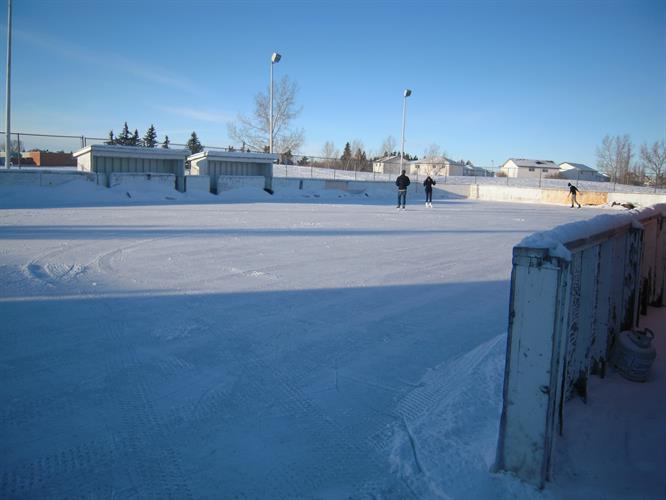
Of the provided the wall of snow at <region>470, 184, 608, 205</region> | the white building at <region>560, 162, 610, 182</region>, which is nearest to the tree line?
Result: the wall of snow at <region>470, 184, 608, 205</region>

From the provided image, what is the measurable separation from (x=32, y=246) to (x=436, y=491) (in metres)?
9.60

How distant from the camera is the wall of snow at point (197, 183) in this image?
27047 millimetres

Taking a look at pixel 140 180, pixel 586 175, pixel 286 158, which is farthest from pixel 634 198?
pixel 586 175

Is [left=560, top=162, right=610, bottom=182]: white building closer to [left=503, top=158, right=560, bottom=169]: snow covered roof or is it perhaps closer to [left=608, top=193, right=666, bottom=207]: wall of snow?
[left=503, top=158, right=560, bottom=169]: snow covered roof

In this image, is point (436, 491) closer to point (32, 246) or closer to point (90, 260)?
point (90, 260)

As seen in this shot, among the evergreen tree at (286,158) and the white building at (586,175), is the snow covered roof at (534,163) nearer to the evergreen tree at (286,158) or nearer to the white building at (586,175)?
the white building at (586,175)

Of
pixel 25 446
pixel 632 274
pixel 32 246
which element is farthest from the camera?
pixel 32 246

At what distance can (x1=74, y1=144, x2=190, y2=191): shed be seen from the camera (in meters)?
24.1

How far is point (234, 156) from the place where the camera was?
29.5 metres

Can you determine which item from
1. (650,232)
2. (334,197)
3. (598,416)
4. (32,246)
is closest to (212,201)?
(334,197)

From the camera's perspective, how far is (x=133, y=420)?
3.42 m

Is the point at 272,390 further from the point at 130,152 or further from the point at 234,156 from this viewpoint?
the point at 234,156

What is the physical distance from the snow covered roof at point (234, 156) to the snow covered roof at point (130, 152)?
142 centimetres

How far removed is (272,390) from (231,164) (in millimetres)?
27459
